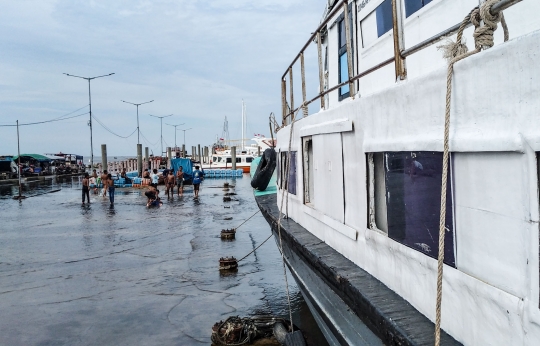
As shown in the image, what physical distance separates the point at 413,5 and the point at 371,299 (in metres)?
3.51

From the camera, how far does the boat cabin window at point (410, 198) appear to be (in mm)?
2857

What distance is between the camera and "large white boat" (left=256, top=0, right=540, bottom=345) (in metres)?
2.18

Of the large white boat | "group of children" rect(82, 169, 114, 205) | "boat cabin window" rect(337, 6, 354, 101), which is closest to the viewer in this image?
the large white boat

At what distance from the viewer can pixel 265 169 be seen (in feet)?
33.4

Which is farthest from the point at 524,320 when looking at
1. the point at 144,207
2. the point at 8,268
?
the point at 144,207

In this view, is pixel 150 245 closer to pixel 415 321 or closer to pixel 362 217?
pixel 362 217

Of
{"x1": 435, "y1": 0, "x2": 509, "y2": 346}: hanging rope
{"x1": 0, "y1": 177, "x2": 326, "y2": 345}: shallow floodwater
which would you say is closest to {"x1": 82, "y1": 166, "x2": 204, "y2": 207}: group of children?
{"x1": 0, "y1": 177, "x2": 326, "y2": 345}: shallow floodwater

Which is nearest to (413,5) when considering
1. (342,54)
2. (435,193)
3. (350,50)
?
(350,50)

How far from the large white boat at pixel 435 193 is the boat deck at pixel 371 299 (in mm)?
14

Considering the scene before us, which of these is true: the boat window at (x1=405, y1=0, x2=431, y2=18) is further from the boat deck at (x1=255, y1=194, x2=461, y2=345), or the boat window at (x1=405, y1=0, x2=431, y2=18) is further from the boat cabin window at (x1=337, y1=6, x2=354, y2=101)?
the boat deck at (x1=255, y1=194, x2=461, y2=345)

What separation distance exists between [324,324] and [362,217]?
171 centimetres

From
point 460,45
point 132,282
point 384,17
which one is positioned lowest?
point 132,282

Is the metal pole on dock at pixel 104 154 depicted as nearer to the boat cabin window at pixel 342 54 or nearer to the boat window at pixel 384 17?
the boat cabin window at pixel 342 54

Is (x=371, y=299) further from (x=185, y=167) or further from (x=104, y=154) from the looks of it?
(x=104, y=154)
